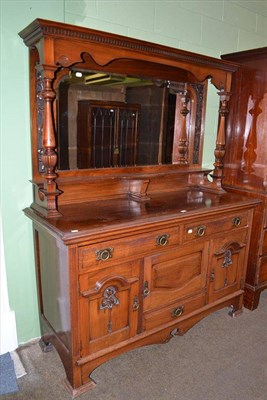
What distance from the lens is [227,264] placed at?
7.81 feet

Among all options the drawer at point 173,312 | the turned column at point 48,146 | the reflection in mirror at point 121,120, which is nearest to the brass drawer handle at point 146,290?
the drawer at point 173,312

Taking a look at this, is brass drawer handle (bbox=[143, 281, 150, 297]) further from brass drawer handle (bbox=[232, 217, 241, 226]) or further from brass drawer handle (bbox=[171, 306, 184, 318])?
brass drawer handle (bbox=[232, 217, 241, 226])

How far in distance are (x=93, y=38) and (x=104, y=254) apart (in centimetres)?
114

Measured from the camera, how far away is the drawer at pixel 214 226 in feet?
6.76

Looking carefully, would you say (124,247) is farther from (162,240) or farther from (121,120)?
(121,120)

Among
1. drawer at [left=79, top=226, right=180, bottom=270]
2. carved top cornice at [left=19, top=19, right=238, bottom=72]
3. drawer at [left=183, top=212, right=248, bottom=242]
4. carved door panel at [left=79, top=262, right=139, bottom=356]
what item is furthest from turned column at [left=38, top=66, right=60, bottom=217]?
drawer at [left=183, top=212, right=248, bottom=242]

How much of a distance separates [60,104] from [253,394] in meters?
1.99

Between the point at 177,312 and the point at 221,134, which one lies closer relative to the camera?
the point at 177,312

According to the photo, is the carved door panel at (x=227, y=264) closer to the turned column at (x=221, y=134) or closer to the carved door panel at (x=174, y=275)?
the carved door panel at (x=174, y=275)

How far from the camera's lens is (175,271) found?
2057 millimetres

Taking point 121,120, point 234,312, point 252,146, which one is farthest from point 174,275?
point 252,146

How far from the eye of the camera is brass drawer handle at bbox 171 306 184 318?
2121mm

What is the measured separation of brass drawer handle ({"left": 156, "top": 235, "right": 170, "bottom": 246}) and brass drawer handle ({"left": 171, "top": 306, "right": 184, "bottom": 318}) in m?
0.49

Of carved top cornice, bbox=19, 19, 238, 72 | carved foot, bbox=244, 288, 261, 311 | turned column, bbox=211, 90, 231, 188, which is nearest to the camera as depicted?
carved top cornice, bbox=19, 19, 238, 72
